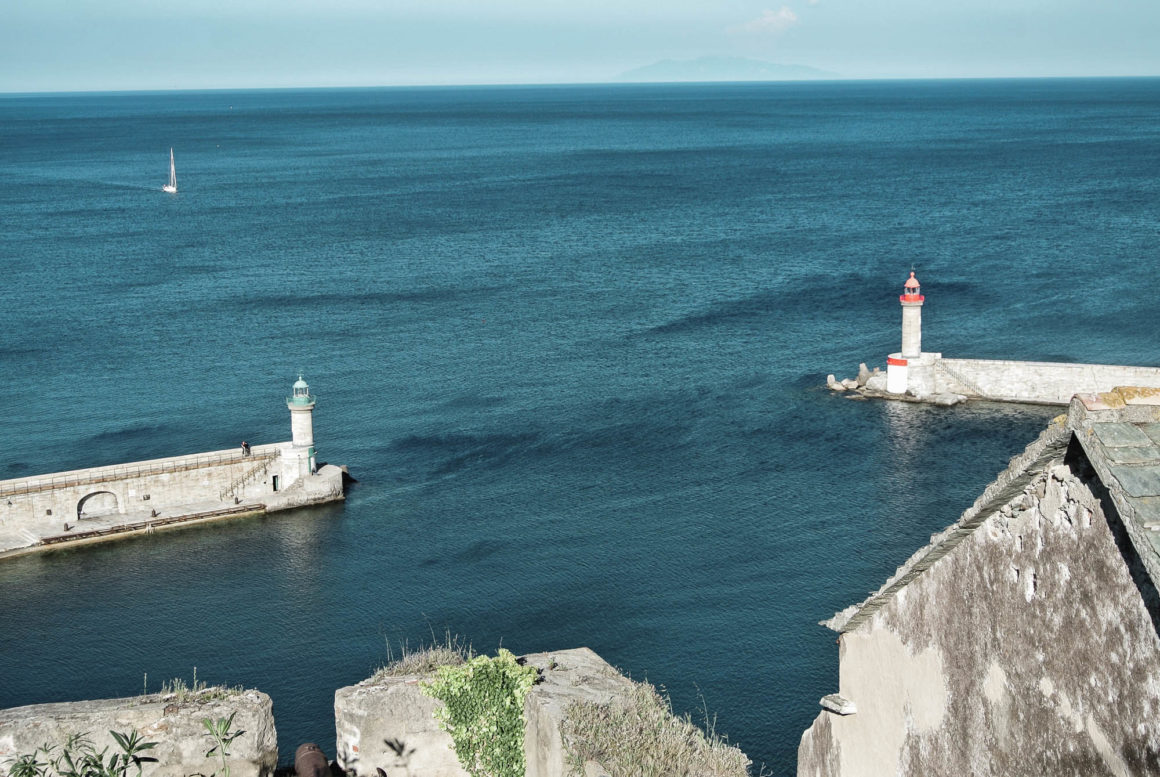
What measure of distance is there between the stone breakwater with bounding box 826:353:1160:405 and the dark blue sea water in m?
1.50

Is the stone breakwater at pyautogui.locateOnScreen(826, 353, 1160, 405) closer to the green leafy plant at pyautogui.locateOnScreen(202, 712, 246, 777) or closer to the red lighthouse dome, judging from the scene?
the red lighthouse dome

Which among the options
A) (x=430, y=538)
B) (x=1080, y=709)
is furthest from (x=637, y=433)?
(x=1080, y=709)

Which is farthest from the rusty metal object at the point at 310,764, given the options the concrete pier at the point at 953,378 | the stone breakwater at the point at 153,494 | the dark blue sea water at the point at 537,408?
the concrete pier at the point at 953,378

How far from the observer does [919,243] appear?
99062 millimetres

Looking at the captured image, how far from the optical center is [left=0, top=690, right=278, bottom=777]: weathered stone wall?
643 inches

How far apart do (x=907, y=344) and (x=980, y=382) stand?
3.62 metres

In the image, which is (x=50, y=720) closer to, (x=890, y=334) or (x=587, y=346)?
(x=587, y=346)

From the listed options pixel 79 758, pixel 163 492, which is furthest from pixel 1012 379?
pixel 79 758

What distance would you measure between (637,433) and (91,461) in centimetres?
2210

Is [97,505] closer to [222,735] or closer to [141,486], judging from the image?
[141,486]

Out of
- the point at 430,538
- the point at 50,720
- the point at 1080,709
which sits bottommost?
the point at 430,538

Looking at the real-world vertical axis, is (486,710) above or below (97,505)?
above

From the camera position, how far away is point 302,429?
47.2 metres

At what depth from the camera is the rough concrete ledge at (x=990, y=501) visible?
8109 mm
